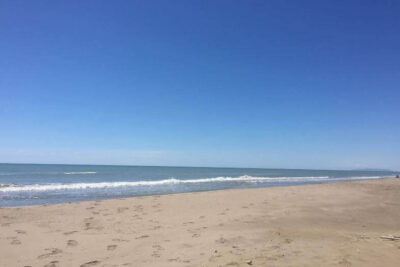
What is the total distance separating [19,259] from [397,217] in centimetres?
1104

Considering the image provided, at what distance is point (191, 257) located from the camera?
16.7 feet

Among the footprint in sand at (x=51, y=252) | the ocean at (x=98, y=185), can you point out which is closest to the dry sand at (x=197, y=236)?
the footprint in sand at (x=51, y=252)

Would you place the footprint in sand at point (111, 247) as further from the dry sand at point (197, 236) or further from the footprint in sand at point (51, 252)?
the footprint in sand at point (51, 252)

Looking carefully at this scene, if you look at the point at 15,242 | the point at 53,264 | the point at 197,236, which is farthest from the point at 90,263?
the point at 15,242

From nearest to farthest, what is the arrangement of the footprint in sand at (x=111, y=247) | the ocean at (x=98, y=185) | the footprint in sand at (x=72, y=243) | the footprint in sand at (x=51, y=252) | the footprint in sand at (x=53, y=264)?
the footprint in sand at (x=53, y=264) → the footprint in sand at (x=51, y=252) → the footprint in sand at (x=111, y=247) → the footprint in sand at (x=72, y=243) → the ocean at (x=98, y=185)

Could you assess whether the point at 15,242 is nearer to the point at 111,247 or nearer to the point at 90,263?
the point at 111,247

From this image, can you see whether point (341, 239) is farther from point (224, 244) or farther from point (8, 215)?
point (8, 215)

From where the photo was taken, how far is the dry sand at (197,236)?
4.89 metres

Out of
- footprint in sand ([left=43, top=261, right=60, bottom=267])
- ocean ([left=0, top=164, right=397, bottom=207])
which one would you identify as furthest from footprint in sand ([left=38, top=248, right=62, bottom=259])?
ocean ([left=0, top=164, right=397, bottom=207])

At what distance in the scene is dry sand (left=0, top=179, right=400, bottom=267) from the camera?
4.89m

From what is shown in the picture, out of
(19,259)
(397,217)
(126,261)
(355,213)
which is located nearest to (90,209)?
(19,259)

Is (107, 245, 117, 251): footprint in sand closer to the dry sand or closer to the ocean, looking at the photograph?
the dry sand

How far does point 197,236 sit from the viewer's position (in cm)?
671

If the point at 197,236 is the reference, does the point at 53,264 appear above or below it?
below
